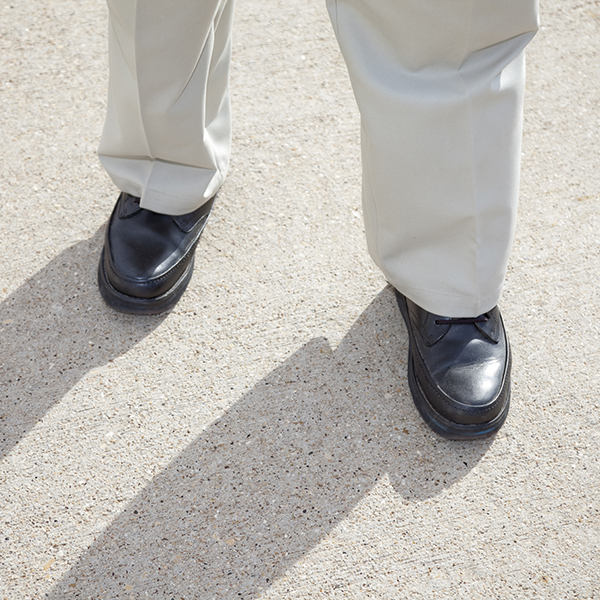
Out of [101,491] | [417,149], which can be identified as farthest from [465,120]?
[101,491]

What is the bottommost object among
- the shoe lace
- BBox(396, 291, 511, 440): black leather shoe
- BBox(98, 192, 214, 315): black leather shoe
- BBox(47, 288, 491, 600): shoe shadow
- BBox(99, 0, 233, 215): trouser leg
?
BBox(47, 288, 491, 600): shoe shadow

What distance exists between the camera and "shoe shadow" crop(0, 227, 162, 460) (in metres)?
1.34

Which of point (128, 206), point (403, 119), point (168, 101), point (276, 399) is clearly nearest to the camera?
point (403, 119)

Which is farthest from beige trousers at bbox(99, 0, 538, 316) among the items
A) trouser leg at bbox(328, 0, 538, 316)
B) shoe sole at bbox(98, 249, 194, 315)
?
shoe sole at bbox(98, 249, 194, 315)

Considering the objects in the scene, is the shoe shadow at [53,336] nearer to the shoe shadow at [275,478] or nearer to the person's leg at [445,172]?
the shoe shadow at [275,478]

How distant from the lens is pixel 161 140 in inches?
52.1

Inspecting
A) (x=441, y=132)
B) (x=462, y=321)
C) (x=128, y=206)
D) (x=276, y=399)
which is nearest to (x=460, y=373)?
(x=462, y=321)

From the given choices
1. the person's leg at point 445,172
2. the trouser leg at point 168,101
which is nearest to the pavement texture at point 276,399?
the person's leg at point 445,172

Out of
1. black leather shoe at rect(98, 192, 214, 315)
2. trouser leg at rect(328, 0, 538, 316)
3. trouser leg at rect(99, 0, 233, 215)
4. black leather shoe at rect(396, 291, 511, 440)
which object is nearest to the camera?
trouser leg at rect(328, 0, 538, 316)

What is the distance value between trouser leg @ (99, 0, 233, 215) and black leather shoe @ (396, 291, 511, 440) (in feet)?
1.89

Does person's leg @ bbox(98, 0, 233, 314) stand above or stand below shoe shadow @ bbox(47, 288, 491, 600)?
above

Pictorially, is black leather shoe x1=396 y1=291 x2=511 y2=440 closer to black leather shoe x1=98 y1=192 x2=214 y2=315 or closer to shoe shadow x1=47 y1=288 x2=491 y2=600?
shoe shadow x1=47 y1=288 x2=491 y2=600

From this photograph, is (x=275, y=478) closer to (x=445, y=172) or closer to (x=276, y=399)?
(x=276, y=399)

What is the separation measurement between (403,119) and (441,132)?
7 cm
